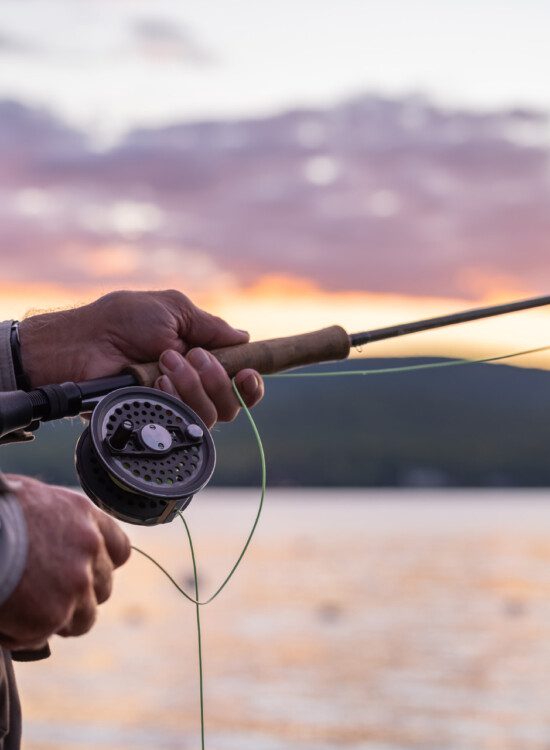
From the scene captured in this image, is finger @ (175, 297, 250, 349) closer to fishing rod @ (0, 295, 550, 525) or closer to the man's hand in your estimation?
the man's hand

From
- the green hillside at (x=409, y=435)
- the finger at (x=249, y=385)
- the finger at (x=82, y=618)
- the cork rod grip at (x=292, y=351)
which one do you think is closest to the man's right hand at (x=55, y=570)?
the finger at (x=82, y=618)

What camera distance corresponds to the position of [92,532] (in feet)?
5.63

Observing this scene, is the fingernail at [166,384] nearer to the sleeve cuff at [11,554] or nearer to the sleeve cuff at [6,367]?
the sleeve cuff at [6,367]

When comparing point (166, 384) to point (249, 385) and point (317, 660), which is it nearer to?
point (249, 385)

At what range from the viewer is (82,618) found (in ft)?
5.68

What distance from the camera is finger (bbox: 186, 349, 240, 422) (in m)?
2.71

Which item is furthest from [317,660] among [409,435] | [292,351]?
[409,435]

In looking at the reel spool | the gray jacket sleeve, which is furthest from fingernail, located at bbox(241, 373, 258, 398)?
the gray jacket sleeve

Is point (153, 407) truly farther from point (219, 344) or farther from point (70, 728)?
point (70, 728)

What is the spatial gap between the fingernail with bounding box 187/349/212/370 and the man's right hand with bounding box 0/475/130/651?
96 centimetres

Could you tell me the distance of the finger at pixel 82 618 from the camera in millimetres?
1710

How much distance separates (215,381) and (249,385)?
0.10 meters

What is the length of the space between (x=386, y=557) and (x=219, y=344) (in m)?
103

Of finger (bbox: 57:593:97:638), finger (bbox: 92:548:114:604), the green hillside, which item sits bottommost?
the green hillside
